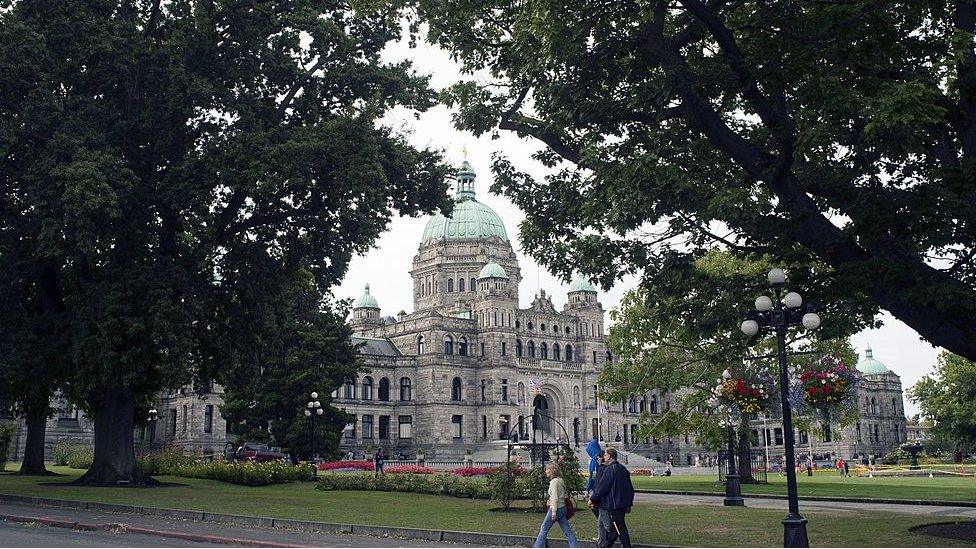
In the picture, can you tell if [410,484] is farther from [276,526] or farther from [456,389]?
[456,389]

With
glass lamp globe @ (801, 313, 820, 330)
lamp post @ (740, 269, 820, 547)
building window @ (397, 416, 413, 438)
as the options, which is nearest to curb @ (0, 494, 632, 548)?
lamp post @ (740, 269, 820, 547)

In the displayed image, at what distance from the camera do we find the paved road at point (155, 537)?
15.8 meters

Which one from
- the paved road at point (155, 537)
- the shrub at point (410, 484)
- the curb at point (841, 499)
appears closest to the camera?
the paved road at point (155, 537)

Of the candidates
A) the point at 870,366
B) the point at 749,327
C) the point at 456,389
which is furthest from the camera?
the point at 870,366

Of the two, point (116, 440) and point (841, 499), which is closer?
point (841, 499)

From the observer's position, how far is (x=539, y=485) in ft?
74.6

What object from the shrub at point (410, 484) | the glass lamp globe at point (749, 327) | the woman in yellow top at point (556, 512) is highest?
the glass lamp globe at point (749, 327)

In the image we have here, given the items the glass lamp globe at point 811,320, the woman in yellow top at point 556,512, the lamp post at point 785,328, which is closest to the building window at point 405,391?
the lamp post at point 785,328

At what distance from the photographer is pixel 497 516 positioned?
863 inches

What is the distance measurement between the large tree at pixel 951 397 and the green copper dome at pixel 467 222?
162 ft

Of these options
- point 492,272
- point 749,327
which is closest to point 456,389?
point 492,272

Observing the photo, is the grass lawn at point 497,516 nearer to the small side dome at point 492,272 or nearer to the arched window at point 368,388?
the arched window at point 368,388

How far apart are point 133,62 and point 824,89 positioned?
21.6 metres

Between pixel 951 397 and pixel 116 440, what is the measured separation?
196 ft
